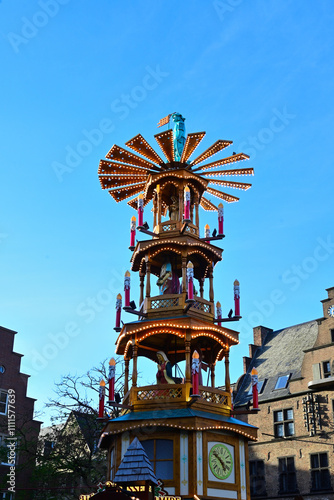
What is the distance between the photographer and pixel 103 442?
1076 inches

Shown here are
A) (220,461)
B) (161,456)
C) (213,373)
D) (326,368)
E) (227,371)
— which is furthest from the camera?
(326,368)

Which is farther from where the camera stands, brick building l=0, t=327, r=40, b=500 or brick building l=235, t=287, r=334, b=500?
brick building l=235, t=287, r=334, b=500

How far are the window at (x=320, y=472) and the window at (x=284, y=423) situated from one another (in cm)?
281

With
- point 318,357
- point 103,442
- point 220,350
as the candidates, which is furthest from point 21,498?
point 318,357

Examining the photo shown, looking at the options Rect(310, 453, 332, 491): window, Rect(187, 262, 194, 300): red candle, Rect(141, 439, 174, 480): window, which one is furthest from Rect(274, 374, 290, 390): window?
Rect(141, 439, 174, 480): window

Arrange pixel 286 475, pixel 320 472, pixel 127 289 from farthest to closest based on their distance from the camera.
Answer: pixel 286 475
pixel 320 472
pixel 127 289

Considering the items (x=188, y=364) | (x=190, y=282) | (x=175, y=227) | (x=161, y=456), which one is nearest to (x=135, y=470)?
(x=161, y=456)

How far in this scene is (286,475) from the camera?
42.4 meters

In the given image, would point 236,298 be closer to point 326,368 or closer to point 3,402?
point 326,368

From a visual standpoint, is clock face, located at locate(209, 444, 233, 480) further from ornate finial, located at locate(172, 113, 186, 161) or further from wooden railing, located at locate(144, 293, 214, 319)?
ornate finial, located at locate(172, 113, 186, 161)

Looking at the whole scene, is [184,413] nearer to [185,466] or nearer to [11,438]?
[185,466]

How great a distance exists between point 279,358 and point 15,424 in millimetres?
20822

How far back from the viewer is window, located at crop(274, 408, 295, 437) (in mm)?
43188

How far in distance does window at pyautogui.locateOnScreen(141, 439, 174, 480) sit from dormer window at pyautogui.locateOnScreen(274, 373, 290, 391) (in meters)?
22.6
